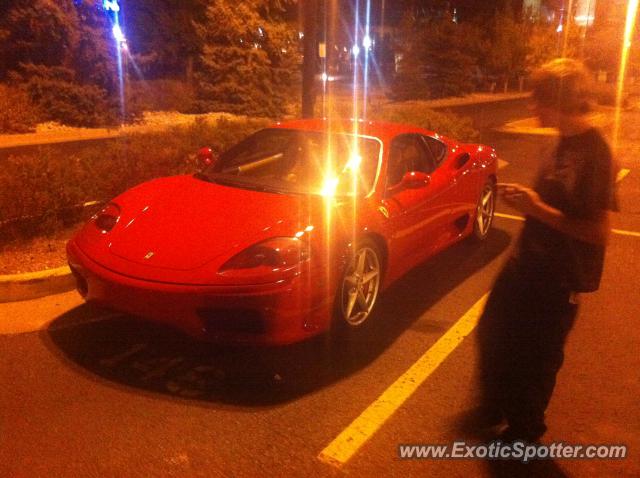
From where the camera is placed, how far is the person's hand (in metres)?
2.83

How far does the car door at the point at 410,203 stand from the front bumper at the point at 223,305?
1144 millimetres

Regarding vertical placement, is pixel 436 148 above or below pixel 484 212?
above

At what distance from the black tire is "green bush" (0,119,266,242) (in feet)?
12.1

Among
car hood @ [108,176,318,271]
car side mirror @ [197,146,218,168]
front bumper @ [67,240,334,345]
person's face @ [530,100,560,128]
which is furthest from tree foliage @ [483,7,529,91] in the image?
person's face @ [530,100,560,128]

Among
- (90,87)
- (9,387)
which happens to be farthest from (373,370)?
(90,87)

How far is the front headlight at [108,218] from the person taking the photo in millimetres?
4164

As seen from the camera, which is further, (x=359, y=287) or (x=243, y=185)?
(x=243, y=185)

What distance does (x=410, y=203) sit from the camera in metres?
4.91

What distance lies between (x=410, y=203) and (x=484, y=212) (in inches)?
80.1

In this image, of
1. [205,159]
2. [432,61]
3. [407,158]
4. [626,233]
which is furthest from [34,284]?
[432,61]

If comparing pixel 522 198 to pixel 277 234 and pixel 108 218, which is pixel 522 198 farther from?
pixel 108 218

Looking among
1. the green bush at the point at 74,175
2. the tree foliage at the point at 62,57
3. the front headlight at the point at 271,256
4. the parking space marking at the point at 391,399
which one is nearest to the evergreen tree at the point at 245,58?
the tree foliage at the point at 62,57

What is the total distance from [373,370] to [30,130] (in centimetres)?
1638

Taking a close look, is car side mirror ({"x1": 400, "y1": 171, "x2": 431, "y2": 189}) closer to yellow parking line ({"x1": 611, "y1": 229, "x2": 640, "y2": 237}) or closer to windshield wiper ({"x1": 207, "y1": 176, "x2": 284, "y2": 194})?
windshield wiper ({"x1": 207, "y1": 176, "x2": 284, "y2": 194})
